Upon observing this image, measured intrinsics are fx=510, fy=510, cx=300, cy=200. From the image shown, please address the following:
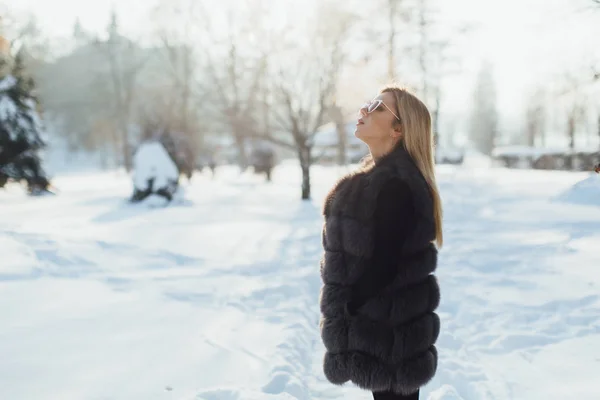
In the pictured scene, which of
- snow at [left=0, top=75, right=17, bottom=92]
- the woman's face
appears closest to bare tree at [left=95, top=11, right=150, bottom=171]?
snow at [left=0, top=75, right=17, bottom=92]

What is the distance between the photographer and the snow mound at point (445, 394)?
389 centimetres

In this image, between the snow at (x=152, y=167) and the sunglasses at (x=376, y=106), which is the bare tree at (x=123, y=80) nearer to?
the snow at (x=152, y=167)

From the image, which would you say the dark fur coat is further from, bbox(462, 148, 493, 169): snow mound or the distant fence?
bbox(462, 148, 493, 169): snow mound

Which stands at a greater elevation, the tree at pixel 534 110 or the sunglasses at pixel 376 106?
the tree at pixel 534 110

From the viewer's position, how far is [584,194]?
13391 mm

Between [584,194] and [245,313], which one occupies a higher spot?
[584,194]

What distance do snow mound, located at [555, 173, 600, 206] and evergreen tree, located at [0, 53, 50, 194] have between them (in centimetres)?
1916

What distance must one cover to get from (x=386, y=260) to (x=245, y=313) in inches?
161

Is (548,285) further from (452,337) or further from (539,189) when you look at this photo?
(539,189)

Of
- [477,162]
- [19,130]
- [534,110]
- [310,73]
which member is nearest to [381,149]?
[310,73]

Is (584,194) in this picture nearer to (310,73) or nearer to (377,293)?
(310,73)

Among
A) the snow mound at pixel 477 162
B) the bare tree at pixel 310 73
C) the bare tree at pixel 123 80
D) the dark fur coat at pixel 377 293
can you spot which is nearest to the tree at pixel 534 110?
the snow mound at pixel 477 162

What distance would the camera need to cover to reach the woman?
7.57ft

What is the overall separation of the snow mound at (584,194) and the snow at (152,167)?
12.8 meters
